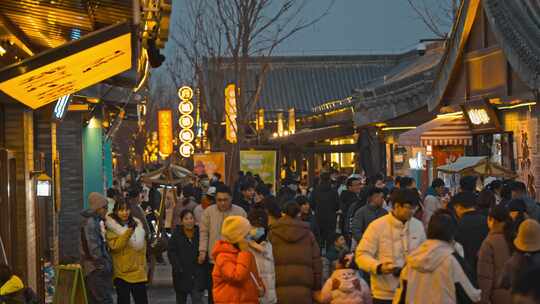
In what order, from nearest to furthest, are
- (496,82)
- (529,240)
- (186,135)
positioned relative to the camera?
(529,240)
(496,82)
(186,135)

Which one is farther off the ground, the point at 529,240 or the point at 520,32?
the point at 520,32

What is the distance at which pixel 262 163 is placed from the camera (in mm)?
30641

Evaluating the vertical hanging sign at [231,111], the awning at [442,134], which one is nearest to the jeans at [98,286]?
the awning at [442,134]

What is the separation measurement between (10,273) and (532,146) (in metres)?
13.8

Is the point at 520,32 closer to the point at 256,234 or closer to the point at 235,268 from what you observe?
the point at 256,234

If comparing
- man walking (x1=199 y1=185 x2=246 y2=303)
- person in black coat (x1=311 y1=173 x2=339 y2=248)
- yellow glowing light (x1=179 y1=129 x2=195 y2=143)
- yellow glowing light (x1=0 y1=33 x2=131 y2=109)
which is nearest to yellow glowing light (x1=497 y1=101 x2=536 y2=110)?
person in black coat (x1=311 y1=173 x2=339 y2=248)

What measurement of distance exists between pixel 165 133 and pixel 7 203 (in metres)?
37.7

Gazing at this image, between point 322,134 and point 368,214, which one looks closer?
point 368,214

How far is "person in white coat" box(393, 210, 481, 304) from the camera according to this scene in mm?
8922

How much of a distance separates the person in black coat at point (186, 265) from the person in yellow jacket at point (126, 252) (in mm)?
432

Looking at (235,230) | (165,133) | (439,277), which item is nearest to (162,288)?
(235,230)

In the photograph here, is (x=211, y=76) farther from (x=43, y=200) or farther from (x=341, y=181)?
(x=43, y=200)

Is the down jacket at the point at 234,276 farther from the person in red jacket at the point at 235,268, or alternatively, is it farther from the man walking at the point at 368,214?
the man walking at the point at 368,214

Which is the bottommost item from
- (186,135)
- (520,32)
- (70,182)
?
(70,182)
